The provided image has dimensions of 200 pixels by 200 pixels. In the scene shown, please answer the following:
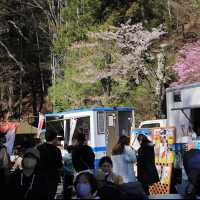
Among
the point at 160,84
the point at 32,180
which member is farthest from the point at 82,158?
the point at 160,84

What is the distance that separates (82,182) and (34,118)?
147 ft

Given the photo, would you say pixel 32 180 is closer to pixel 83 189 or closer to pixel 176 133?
pixel 83 189

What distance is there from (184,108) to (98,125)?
5477 mm

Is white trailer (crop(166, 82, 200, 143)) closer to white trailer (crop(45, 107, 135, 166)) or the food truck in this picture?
the food truck

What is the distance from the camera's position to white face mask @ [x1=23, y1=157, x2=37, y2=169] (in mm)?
8391

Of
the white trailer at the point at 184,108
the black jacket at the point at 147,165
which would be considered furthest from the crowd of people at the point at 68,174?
the white trailer at the point at 184,108

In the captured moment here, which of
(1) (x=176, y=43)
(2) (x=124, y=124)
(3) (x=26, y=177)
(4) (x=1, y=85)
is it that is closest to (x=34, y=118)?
Result: (4) (x=1, y=85)

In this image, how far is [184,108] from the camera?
56.5ft

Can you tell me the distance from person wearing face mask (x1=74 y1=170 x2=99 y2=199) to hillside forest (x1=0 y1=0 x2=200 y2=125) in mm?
21881

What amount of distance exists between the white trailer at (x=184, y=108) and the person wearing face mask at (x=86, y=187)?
9.90m

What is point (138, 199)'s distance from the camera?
272 inches

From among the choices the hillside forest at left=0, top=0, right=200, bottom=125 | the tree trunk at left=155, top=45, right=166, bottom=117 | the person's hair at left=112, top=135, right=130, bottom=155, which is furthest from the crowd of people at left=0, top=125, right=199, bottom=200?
the hillside forest at left=0, top=0, right=200, bottom=125

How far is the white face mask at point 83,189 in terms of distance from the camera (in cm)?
631

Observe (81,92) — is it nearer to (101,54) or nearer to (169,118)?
(101,54)
